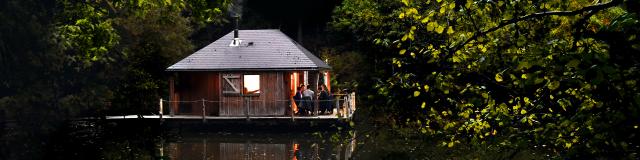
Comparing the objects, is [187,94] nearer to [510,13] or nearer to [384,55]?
[384,55]

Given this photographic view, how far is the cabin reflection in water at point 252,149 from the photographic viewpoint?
2388 cm

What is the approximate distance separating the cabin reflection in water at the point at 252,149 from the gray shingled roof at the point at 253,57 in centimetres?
431

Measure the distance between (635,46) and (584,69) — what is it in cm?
50

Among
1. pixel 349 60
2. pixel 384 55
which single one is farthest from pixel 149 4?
pixel 349 60

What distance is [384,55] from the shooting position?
34.6 m

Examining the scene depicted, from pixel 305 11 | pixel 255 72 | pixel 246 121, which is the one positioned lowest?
pixel 246 121

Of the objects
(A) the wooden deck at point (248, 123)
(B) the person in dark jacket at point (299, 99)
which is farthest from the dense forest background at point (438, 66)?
(B) the person in dark jacket at point (299, 99)

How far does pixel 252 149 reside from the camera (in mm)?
26188

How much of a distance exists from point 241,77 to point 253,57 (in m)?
1.10

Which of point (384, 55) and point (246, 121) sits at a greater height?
point (384, 55)

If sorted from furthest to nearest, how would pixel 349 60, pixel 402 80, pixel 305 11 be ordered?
pixel 305 11
pixel 349 60
pixel 402 80

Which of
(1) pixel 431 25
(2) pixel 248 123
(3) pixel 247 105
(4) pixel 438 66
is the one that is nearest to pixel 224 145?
(2) pixel 248 123

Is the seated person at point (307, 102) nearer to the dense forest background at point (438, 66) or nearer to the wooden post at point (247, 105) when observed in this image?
the wooden post at point (247, 105)

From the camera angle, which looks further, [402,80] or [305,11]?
[305,11]
